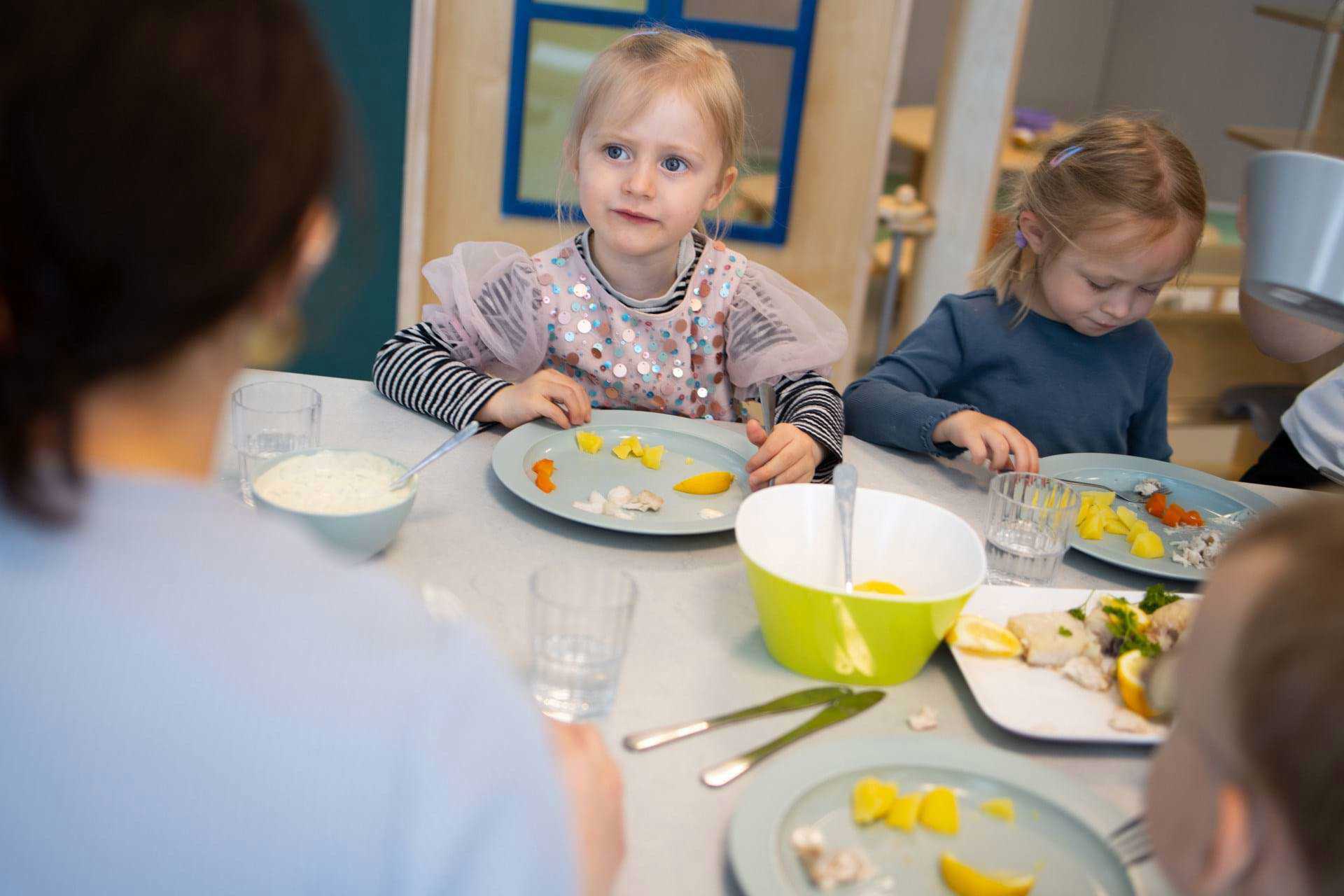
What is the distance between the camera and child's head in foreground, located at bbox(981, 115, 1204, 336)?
5.12 ft

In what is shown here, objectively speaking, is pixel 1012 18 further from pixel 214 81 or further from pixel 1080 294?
pixel 214 81

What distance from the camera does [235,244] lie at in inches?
18.6

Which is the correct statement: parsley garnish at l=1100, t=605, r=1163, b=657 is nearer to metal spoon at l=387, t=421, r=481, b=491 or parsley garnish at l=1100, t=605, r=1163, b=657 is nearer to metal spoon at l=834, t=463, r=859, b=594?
metal spoon at l=834, t=463, r=859, b=594

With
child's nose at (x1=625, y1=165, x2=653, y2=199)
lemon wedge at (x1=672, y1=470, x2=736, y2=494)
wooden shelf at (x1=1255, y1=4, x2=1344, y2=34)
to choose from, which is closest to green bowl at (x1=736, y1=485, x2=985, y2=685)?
lemon wedge at (x1=672, y1=470, x2=736, y2=494)

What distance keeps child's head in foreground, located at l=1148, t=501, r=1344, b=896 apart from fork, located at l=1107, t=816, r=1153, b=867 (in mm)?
153

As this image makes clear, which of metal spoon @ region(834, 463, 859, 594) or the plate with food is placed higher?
metal spoon @ region(834, 463, 859, 594)

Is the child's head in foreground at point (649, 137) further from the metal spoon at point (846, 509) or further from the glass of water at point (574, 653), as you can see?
the glass of water at point (574, 653)

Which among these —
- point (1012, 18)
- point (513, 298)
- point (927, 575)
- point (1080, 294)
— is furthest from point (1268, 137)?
point (927, 575)

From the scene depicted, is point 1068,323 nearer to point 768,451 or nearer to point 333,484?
point 768,451

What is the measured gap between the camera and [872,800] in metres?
0.76

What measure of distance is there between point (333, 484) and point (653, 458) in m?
0.38

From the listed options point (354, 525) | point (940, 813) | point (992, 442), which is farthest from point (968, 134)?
point (940, 813)

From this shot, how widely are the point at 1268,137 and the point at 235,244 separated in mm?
3094

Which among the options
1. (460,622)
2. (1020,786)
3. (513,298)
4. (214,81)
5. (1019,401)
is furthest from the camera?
(1019,401)
